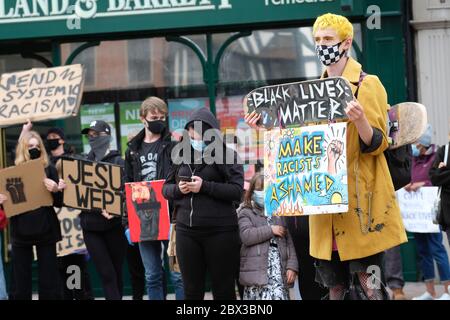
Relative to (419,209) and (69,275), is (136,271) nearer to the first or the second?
(69,275)

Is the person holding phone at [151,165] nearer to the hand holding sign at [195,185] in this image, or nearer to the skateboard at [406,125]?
the hand holding sign at [195,185]

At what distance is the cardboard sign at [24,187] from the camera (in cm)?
985

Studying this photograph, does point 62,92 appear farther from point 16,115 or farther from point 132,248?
point 132,248

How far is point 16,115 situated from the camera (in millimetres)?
10055

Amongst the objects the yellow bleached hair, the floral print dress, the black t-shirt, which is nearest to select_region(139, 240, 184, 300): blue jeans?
the black t-shirt

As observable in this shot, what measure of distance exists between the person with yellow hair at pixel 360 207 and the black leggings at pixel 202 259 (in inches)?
69.0

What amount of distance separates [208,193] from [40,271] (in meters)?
2.60

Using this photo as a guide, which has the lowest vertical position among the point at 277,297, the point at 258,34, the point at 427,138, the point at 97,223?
the point at 277,297

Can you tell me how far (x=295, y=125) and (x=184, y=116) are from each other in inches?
233

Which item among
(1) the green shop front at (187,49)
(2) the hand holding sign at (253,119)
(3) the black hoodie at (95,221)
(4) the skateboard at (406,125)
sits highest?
(1) the green shop front at (187,49)

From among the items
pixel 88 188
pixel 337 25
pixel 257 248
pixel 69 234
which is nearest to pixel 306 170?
pixel 337 25

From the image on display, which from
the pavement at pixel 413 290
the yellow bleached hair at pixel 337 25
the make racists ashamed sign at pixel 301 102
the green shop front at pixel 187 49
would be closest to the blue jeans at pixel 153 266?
the pavement at pixel 413 290
